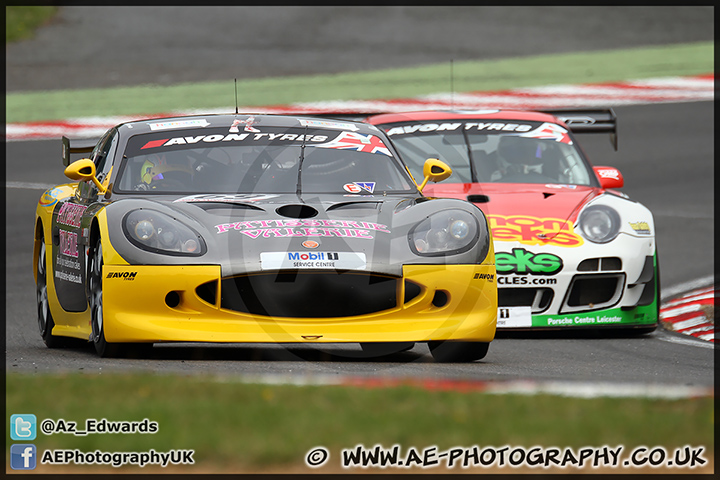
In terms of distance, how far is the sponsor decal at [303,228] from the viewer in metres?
5.38

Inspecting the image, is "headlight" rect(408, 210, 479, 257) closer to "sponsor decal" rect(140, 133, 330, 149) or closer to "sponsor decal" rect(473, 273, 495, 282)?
"sponsor decal" rect(473, 273, 495, 282)

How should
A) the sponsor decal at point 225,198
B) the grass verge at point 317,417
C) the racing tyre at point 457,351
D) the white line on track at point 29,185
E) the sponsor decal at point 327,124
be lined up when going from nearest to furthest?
the grass verge at point 317,417
the racing tyre at point 457,351
the sponsor decal at point 225,198
the sponsor decal at point 327,124
the white line on track at point 29,185

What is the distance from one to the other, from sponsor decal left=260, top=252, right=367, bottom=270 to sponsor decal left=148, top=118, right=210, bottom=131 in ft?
5.40

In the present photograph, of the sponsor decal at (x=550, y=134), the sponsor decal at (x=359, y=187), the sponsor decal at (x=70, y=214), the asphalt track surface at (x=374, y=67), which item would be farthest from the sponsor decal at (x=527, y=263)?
the sponsor decal at (x=70, y=214)

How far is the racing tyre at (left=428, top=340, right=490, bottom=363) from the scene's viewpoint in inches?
224

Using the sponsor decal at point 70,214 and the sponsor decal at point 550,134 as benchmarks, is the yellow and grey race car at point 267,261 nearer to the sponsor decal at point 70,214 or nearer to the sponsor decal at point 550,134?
the sponsor decal at point 70,214

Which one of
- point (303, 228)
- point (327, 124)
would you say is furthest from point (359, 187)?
point (303, 228)

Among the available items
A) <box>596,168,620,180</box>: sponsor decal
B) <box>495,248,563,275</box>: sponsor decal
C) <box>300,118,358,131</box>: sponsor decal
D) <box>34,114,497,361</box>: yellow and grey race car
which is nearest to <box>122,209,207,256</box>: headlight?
<box>34,114,497,361</box>: yellow and grey race car

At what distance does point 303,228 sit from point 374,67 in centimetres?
1610

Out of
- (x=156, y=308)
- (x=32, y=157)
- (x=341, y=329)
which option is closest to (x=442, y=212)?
(x=341, y=329)

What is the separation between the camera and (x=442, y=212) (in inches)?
A: 224

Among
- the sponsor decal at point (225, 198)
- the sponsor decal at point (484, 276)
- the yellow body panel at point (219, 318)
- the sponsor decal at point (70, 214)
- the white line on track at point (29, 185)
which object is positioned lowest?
the yellow body panel at point (219, 318)

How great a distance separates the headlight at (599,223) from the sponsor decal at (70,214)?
2911 millimetres
